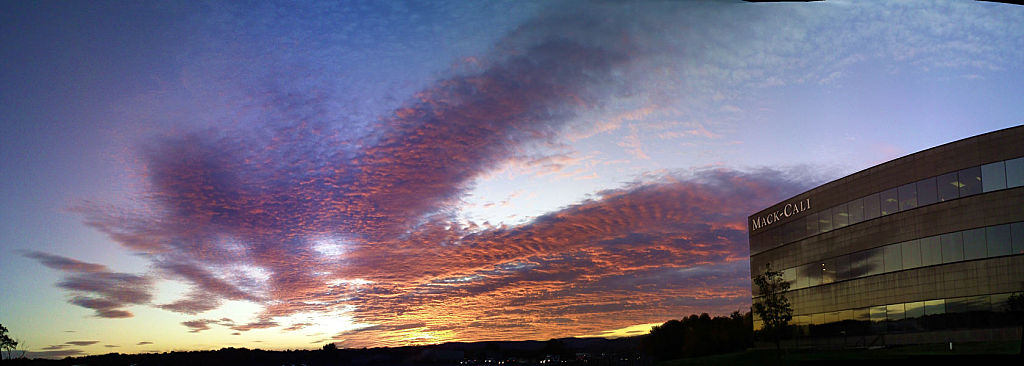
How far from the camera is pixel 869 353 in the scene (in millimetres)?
65500

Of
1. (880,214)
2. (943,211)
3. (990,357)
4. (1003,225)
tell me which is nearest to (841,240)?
(880,214)

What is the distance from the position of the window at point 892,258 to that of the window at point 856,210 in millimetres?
4535

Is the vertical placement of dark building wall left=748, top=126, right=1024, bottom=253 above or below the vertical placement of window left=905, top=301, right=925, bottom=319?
above

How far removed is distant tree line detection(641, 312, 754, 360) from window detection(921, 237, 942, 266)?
51.1 m

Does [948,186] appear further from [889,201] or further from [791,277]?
[791,277]

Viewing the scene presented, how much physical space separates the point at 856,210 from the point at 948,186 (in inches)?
453

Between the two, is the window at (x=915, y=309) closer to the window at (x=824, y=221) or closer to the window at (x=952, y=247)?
the window at (x=952, y=247)

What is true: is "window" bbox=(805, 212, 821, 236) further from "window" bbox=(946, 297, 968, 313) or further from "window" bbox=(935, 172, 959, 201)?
"window" bbox=(946, 297, 968, 313)

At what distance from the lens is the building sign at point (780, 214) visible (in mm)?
80525

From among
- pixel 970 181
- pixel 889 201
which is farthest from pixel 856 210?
pixel 970 181

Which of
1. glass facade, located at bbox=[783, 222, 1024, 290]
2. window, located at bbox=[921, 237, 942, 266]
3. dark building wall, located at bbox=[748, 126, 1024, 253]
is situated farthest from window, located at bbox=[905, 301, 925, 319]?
dark building wall, located at bbox=[748, 126, 1024, 253]

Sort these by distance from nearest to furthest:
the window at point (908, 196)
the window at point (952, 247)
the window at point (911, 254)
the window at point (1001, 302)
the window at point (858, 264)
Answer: the window at point (1001, 302) → the window at point (952, 247) → the window at point (911, 254) → the window at point (908, 196) → the window at point (858, 264)

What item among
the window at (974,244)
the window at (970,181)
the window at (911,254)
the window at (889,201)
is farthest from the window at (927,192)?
the window at (974,244)

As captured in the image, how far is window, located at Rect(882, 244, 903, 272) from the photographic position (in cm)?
6538
